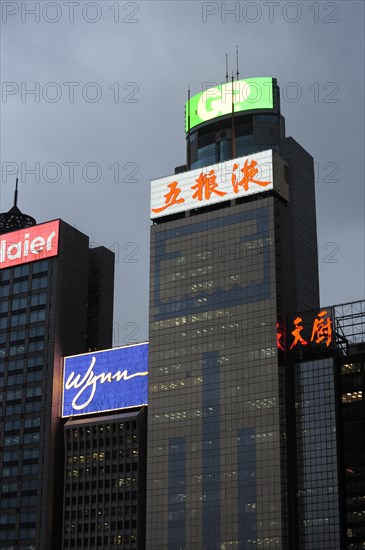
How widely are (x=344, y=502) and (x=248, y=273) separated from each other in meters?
47.5

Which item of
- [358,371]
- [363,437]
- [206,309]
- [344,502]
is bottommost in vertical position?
[344,502]

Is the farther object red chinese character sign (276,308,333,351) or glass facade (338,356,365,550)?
red chinese character sign (276,308,333,351)

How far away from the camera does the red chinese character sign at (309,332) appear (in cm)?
19325

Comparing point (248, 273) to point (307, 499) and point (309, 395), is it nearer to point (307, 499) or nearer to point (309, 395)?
point (309, 395)

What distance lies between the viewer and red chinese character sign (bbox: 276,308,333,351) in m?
193

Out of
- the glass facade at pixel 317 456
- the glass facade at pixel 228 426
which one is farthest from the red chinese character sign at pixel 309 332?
the glass facade at pixel 228 426

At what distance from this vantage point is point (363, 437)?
184 metres

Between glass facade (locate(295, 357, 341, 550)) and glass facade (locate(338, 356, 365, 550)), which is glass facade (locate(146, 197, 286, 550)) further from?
glass facade (locate(338, 356, 365, 550))

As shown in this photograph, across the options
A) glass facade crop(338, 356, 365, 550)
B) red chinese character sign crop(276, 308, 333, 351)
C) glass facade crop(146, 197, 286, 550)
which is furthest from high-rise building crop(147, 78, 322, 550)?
glass facade crop(338, 356, 365, 550)

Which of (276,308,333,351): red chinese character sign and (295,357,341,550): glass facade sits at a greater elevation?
(276,308,333,351): red chinese character sign

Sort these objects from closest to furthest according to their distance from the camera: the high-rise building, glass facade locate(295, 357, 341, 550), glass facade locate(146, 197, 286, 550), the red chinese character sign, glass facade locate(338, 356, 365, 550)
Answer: glass facade locate(295, 357, 341, 550), glass facade locate(338, 356, 365, 550), the high-rise building, glass facade locate(146, 197, 286, 550), the red chinese character sign

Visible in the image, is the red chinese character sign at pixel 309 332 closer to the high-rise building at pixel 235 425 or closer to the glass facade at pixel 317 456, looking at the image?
the high-rise building at pixel 235 425

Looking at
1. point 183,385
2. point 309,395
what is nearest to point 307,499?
point 309,395

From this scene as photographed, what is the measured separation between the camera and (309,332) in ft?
636
